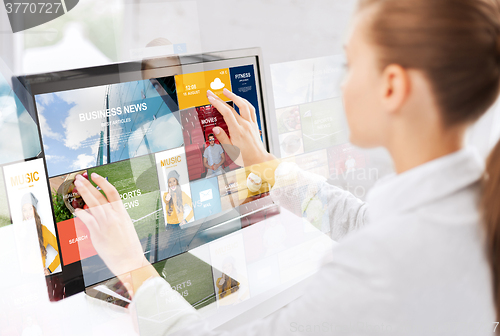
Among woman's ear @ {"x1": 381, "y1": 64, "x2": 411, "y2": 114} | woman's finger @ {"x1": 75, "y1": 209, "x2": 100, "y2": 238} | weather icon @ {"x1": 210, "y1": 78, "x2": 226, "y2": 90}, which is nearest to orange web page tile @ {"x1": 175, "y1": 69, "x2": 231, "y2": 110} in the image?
weather icon @ {"x1": 210, "y1": 78, "x2": 226, "y2": 90}

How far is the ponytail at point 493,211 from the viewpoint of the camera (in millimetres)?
445

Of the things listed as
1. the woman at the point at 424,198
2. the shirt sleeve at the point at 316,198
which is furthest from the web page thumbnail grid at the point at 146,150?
the woman at the point at 424,198

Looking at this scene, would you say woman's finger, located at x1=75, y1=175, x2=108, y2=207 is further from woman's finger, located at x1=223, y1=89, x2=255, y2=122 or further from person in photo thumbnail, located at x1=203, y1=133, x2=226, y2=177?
woman's finger, located at x1=223, y1=89, x2=255, y2=122

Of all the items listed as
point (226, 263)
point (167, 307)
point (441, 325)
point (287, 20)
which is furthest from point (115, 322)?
point (287, 20)

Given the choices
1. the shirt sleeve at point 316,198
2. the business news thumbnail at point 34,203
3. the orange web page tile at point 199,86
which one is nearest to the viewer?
the business news thumbnail at point 34,203

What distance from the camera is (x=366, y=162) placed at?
1.09 metres

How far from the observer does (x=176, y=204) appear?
690 mm

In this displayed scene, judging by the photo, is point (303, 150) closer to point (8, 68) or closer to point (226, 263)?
point (226, 263)

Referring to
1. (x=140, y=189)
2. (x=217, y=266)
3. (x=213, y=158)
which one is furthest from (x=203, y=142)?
(x=217, y=266)

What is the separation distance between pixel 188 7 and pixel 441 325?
68cm

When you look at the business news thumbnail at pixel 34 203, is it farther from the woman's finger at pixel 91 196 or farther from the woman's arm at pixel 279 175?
the woman's arm at pixel 279 175

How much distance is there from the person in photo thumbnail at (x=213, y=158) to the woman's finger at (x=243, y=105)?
0.09 m

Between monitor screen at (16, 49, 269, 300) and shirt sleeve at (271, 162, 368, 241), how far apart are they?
115mm

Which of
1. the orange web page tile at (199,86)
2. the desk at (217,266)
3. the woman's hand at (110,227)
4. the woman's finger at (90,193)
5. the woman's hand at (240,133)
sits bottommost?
the desk at (217,266)
